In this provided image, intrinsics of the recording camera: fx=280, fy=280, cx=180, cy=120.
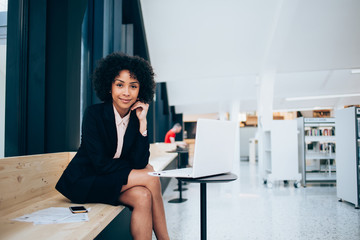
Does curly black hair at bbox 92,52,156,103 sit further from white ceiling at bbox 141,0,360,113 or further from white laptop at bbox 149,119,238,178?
white ceiling at bbox 141,0,360,113

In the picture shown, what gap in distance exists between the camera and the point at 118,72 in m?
1.93

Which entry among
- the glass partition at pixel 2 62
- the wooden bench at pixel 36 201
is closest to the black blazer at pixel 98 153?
the wooden bench at pixel 36 201

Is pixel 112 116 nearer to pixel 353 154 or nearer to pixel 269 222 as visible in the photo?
pixel 269 222

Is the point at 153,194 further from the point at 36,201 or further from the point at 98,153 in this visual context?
the point at 36,201

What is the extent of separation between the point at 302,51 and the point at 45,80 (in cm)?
585

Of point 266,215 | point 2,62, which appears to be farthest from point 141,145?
point 266,215

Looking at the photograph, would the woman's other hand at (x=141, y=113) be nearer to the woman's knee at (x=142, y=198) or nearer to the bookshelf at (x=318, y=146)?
the woman's knee at (x=142, y=198)

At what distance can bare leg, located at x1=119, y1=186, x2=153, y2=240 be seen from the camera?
1.45 metres

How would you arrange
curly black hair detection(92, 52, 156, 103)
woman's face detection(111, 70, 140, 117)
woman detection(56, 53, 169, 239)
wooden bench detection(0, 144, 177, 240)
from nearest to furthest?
1. wooden bench detection(0, 144, 177, 240)
2. woman detection(56, 53, 169, 239)
3. woman's face detection(111, 70, 140, 117)
4. curly black hair detection(92, 52, 156, 103)

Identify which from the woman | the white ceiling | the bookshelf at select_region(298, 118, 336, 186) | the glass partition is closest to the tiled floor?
the bookshelf at select_region(298, 118, 336, 186)

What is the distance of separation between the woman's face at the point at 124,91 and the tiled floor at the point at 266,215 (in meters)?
1.44

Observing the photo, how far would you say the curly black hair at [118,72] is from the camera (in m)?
1.96

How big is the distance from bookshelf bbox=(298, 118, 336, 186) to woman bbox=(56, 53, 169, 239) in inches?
181

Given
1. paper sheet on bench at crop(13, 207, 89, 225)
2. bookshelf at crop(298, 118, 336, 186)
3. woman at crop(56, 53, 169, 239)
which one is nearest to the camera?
paper sheet on bench at crop(13, 207, 89, 225)
